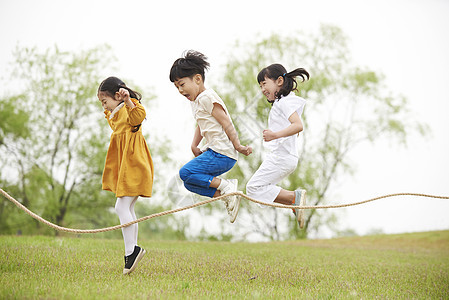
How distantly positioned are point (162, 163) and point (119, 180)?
Answer: 740 inches

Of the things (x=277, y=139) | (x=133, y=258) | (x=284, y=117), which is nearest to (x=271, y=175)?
(x=277, y=139)

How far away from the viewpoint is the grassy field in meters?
4.23

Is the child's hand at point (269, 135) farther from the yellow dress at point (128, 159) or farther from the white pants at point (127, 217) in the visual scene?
the white pants at point (127, 217)

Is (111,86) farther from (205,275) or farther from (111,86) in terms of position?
(205,275)

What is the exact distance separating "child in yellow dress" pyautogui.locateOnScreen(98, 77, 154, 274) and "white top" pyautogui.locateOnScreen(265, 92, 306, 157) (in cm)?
144

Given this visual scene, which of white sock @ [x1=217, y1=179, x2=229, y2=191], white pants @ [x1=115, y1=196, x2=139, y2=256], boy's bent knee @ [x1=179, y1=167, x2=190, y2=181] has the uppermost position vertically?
boy's bent knee @ [x1=179, y1=167, x2=190, y2=181]

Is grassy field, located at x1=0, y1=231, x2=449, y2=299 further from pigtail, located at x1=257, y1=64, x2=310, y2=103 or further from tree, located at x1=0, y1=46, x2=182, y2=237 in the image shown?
tree, located at x1=0, y1=46, x2=182, y2=237

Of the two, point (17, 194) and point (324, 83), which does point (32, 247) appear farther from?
point (324, 83)

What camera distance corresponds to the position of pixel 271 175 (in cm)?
519

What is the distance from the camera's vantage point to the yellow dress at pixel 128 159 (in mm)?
4863

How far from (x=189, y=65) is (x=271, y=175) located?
1.55 m

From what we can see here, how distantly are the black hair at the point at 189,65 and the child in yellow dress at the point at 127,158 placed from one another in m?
0.53

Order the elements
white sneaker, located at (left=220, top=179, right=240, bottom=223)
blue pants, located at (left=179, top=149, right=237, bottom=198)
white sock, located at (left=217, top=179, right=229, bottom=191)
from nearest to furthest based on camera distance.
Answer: blue pants, located at (left=179, top=149, right=237, bottom=198) → white sock, located at (left=217, top=179, right=229, bottom=191) → white sneaker, located at (left=220, top=179, right=240, bottom=223)

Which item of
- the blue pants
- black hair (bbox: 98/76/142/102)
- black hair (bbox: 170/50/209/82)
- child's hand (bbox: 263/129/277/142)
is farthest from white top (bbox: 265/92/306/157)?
black hair (bbox: 98/76/142/102)
